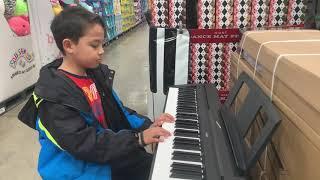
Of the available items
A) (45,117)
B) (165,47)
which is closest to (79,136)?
(45,117)

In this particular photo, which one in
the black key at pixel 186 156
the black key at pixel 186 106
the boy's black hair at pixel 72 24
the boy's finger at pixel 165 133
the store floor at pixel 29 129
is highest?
the boy's black hair at pixel 72 24

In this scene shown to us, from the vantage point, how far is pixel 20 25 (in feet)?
13.5

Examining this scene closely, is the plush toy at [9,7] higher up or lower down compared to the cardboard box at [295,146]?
higher up

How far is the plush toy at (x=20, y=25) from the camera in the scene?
13.1ft

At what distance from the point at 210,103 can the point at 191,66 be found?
0.88 m

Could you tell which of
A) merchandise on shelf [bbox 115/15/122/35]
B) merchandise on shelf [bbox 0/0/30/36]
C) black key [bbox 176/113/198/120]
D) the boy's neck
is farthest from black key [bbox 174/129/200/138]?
merchandise on shelf [bbox 115/15/122/35]

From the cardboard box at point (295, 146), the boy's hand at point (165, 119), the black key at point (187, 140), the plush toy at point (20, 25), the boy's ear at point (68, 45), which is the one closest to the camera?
the cardboard box at point (295, 146)

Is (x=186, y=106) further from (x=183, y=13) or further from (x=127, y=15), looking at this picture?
(x=127, y=15)

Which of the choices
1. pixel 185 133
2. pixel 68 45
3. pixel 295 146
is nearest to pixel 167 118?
pixel 185 133

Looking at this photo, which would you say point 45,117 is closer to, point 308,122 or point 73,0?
point 308,122

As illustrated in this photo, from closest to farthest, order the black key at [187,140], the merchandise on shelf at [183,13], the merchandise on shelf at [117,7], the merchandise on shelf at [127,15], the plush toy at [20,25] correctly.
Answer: the black key at [187,140] < the merchandise on shelf at [183,13] < the plush toy at [20,25] < the merchandise on shelf at [117,7] < the merchandise on shelf at [127,15]

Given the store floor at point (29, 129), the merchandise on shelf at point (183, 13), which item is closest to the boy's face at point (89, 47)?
the merchandise on shelf at point (183, 13)

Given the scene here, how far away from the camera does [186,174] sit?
1.14m

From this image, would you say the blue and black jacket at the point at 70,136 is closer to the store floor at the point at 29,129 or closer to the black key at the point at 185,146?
the black key at the point at 185,146
